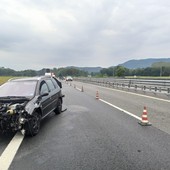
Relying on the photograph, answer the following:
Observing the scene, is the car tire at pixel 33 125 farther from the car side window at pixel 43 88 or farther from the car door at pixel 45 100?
the car side window at pixel 43 88

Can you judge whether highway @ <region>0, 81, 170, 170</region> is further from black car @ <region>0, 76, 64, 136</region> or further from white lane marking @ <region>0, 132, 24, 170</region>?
black car @ <region>0, 76, 64, 136</region>

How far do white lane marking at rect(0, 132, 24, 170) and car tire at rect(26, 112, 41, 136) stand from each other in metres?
0.26

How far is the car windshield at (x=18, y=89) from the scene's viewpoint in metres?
8.06

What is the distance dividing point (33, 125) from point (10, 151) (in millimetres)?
1435

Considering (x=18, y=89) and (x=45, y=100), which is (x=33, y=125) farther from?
(x=18, y=89)

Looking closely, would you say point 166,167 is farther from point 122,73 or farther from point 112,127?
point 122,73

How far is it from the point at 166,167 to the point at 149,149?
3.63 feet

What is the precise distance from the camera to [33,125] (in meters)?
7.09

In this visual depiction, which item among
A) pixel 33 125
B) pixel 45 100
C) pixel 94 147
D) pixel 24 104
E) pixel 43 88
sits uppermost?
pixel 43 88

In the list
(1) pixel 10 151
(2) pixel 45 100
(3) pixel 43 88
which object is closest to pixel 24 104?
(1) pixel 10 151

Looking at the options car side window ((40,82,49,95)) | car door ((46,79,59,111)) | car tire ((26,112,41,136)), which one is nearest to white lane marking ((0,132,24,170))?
car tire ((26,112,41,136))

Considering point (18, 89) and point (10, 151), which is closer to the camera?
point (10, 151)

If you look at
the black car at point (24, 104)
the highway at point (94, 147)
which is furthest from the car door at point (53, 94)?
the highway at point (94, 147)

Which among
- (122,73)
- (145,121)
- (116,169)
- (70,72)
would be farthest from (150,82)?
(70,72)
